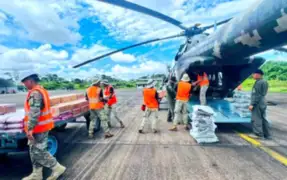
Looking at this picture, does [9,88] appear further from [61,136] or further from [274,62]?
[274,62]

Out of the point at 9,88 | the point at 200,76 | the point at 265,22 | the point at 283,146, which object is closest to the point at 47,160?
the point at 265,22

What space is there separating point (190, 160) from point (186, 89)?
125 inches

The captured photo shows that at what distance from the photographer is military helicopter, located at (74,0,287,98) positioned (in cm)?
384

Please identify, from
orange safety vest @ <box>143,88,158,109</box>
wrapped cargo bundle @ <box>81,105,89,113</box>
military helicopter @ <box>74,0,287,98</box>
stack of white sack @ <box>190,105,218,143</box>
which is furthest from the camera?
orange safety vest @ <box>143,88,158,109</box>

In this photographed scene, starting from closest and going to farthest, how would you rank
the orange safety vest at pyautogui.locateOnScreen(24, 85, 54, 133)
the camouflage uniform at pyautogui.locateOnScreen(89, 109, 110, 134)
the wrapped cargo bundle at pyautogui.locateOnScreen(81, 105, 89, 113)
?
the orange safety vest at pyautogui.locateOnScreen(24, 85, 54, 133)
the wrapped cargo bundle at pyautogui.locateOnScreen(81, 105, 89, 113)
the camouflage uniform at pyautogui.locateOnScreen(89, 109, 110, 134)

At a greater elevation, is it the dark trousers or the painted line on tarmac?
the dark trousers

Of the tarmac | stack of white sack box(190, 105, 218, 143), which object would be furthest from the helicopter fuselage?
the tarmac

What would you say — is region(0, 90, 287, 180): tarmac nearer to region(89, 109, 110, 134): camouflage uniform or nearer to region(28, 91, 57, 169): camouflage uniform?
region(89, 109, 110, 134): camouflage uniform

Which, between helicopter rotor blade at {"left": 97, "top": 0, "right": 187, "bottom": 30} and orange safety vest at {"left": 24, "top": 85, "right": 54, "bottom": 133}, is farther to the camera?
helicopter rotor blade at {"left": 97, "top": 0, "right": 187, "bottom": 30}

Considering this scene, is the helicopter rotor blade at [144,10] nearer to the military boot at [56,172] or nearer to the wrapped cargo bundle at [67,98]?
the wrapped cargo bundle at [67,98]

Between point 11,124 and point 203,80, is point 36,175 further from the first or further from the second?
point 203,80

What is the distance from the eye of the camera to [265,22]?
3.89 m

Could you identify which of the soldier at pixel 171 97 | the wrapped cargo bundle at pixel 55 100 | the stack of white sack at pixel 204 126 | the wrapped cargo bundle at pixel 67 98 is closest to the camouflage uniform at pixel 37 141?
the wrapped cargo bundle at pixel 55 100

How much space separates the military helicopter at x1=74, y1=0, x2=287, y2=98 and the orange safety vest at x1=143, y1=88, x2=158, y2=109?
61.1 inches
